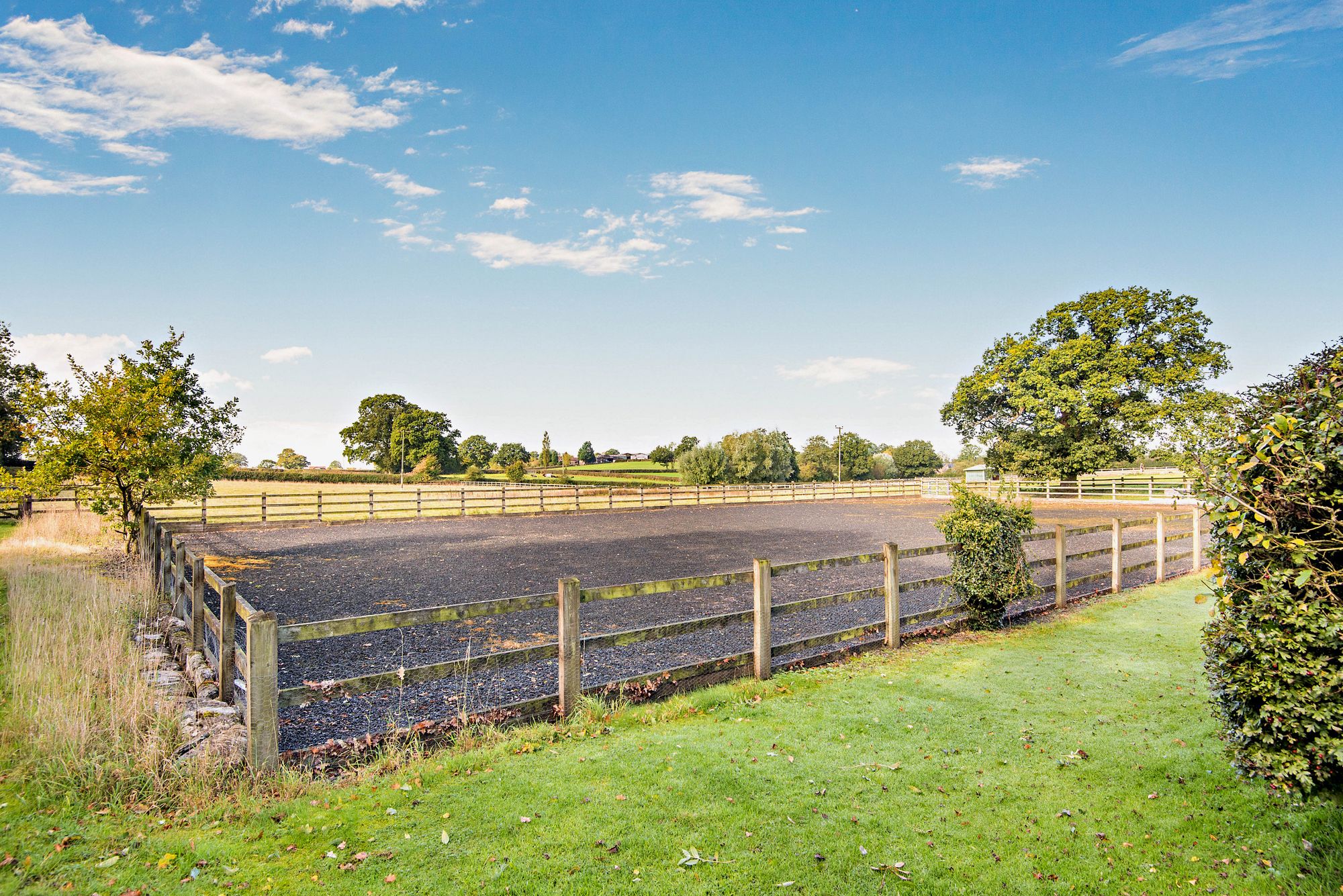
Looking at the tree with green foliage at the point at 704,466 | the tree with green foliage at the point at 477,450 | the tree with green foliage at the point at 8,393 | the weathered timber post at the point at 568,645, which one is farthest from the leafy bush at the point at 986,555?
the tree with green foliage at the point at 477,450

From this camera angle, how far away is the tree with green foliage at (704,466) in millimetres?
66938

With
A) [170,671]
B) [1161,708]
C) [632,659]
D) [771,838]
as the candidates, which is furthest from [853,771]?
[170,671]

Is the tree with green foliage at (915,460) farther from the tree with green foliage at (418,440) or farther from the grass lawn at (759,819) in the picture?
the grass lawn at (759,819)

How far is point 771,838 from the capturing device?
3.43 m

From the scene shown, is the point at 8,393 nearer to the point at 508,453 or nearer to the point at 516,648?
the point at 516,648

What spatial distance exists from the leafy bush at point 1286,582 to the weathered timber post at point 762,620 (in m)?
3.05

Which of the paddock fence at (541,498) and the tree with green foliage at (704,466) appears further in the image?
the tree with green foliage at (704,466)

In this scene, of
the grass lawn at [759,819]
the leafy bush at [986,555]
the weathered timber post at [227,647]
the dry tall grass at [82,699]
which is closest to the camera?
the grass lawn at [759,819]

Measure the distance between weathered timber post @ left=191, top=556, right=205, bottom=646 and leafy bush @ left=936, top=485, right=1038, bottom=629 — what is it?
7.43 m

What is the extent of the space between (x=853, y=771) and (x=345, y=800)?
2891 millimetres

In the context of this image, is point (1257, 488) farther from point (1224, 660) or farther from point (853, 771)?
point (853, 771)

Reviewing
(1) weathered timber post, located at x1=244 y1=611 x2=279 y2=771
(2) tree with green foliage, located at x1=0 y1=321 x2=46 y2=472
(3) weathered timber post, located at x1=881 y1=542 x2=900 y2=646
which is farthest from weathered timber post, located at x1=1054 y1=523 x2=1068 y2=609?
(2) tree with green foliage, located at x1=0 y1=321 x2=46 y2=472

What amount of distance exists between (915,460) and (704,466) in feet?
225

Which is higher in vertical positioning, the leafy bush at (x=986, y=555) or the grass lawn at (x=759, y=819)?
the leafy bush at (x=986, y=555)
